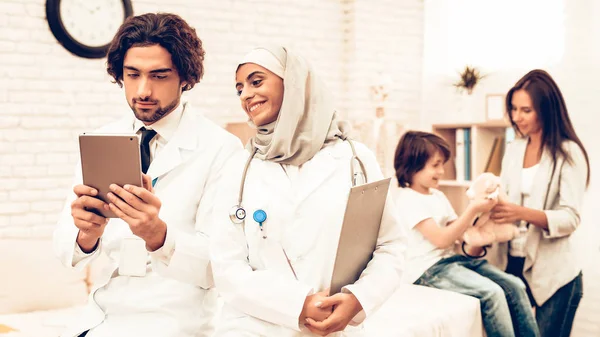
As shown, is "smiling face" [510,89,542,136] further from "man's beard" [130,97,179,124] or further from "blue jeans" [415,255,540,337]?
"man's beard" [130,97,179,124]

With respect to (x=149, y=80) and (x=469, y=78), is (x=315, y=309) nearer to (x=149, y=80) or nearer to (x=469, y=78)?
(x=149, y=80)

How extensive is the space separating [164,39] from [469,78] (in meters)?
3.35

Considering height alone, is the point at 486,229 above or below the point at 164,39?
below

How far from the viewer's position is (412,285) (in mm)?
3180

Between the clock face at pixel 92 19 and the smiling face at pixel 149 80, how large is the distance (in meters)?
2.25

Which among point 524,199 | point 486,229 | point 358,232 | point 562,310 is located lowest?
point 562,310

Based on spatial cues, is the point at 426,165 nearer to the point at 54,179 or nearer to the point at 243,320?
the point at 243,320

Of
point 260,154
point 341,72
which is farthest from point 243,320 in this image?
point 341,72

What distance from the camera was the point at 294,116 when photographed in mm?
1720

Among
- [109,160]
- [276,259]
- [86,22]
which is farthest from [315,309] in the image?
[86,22]

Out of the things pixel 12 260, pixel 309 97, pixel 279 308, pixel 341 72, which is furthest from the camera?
pixel 341 72

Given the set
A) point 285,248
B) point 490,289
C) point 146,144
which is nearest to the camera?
point 285,248

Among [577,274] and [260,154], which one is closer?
[260,154]

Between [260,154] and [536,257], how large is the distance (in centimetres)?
201
